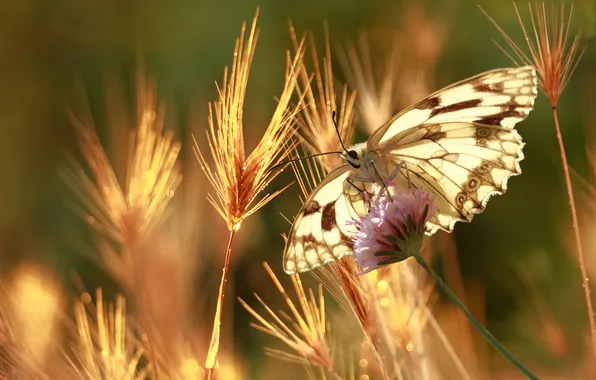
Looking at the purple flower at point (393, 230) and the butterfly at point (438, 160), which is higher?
the butterfly at point (438, 160)

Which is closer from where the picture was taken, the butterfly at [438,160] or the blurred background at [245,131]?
the butterfly at [438,160]

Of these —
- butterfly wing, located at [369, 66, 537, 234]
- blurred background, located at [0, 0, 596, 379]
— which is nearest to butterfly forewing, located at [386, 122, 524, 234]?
butterfly wing, located at [369, 66, 537, 234]

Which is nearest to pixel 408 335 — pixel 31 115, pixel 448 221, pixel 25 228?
pixel 448 221

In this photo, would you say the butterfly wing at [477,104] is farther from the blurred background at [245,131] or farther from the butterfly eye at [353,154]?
the blurred background at [245,131]

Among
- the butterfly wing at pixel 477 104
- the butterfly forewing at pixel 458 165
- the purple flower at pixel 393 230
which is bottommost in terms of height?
the purple flower at pixel 393 230

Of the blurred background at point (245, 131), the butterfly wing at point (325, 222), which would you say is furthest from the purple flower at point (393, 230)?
the blurred background at point (245, 131)

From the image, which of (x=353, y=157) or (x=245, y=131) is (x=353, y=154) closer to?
(x=353, y=157)
